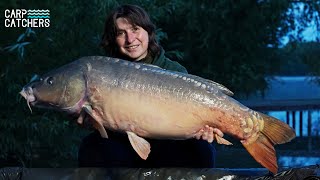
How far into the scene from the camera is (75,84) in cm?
144

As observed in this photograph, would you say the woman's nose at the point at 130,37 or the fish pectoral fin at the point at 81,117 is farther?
the woman's nose at the point at 130,37

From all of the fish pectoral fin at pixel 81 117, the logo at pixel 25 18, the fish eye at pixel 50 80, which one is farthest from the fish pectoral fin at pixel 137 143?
the logo at pixel 25 18

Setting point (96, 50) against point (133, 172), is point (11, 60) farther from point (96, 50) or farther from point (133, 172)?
point (133, 172)

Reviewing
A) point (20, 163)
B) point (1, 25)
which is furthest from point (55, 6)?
point (20, 163)

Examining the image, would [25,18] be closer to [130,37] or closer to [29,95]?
[130,37]

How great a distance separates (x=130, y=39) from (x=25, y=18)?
2090mm

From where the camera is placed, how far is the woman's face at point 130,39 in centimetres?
174

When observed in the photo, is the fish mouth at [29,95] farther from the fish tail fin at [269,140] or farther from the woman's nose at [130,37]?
the fish tail fin at [269,140]

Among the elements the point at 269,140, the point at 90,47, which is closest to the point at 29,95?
the point at 269,140

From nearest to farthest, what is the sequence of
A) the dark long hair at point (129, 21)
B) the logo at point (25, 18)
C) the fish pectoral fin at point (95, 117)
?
the fish pectoral fin at point (95, 117) → the dark long hair at point (129, 21) → the logo at point (25, 18)

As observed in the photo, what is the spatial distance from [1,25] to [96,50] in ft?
2.09

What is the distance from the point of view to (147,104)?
1.44 metres

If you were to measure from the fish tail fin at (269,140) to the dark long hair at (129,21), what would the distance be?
50 cm

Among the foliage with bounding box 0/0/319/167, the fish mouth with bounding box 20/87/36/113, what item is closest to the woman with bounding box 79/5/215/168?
the fish mouth with bounding box 20/87/36/113
